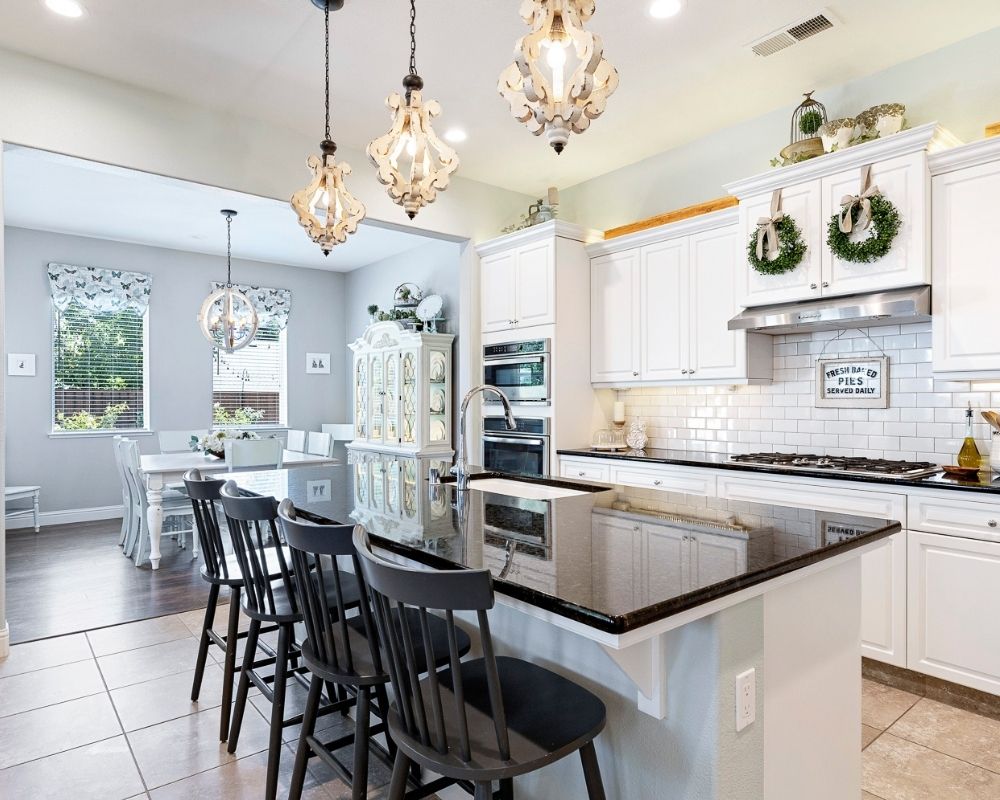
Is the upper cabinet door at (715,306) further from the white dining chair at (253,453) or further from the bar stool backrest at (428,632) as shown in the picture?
the white dining chair at (253,453)

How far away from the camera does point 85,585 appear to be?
13.9ft

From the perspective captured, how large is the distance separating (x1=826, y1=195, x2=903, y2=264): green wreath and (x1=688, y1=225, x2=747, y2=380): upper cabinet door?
1.95 ft

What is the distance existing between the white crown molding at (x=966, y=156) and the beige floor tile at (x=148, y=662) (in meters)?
4.16

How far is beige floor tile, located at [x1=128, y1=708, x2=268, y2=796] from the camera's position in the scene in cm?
213

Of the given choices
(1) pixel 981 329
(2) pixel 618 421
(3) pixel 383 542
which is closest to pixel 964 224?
(1) pixel 981 329

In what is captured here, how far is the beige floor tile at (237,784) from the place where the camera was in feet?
6.52

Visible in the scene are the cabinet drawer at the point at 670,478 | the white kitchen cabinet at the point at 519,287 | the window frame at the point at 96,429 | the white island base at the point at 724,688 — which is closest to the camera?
the white island base at the point at 724,688

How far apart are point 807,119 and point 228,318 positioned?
182 inches

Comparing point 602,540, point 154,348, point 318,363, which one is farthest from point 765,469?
point 154,348

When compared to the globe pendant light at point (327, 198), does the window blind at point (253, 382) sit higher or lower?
lower

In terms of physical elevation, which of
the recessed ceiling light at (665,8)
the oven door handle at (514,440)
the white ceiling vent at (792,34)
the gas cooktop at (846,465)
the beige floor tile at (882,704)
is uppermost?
the recessed ceiling light at (665,8)

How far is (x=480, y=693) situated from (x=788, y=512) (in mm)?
1025

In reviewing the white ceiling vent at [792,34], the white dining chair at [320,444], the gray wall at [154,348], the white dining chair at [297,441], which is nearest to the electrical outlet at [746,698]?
the white ceiling vent at [792,34]

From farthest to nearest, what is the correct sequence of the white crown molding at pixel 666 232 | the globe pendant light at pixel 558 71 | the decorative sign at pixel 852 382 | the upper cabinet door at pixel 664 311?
the upper cabinet door at pixel 664 311, the white crown molding at pixel 666 232, the decorative sign at pixel 852 382, the globe pendant light at pixel 558 71
